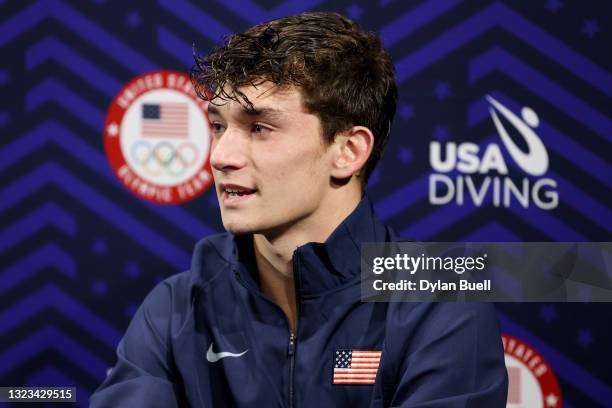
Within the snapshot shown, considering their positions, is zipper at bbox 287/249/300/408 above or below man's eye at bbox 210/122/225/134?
below

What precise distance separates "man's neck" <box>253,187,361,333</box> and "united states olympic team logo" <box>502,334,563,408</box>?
0.77m

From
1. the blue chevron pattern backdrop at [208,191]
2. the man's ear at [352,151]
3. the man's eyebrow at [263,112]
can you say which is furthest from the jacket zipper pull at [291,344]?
the blue chevron pattern backdrop at [208,191]

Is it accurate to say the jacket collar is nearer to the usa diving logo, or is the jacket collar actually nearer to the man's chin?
the man's chin

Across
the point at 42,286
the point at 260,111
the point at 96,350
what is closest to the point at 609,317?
the point at 260,111

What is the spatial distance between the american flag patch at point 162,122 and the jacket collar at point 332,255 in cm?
58

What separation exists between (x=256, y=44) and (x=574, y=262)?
1.07 m

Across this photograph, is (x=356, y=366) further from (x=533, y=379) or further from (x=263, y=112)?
(x=533, y=379)

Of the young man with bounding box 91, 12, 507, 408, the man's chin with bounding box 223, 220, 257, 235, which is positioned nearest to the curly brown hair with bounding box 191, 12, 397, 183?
the young man with bounding box 91, 12, 507, 408

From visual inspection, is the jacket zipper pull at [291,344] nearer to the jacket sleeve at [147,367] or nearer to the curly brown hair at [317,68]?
the jacket sleeve at [147,367]

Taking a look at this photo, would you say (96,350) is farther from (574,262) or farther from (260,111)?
(574,262)

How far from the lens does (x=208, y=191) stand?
225cm

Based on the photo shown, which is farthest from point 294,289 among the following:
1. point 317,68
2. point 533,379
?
point 533,379

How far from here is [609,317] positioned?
2.20 metres

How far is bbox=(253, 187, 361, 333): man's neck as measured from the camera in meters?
1.70
